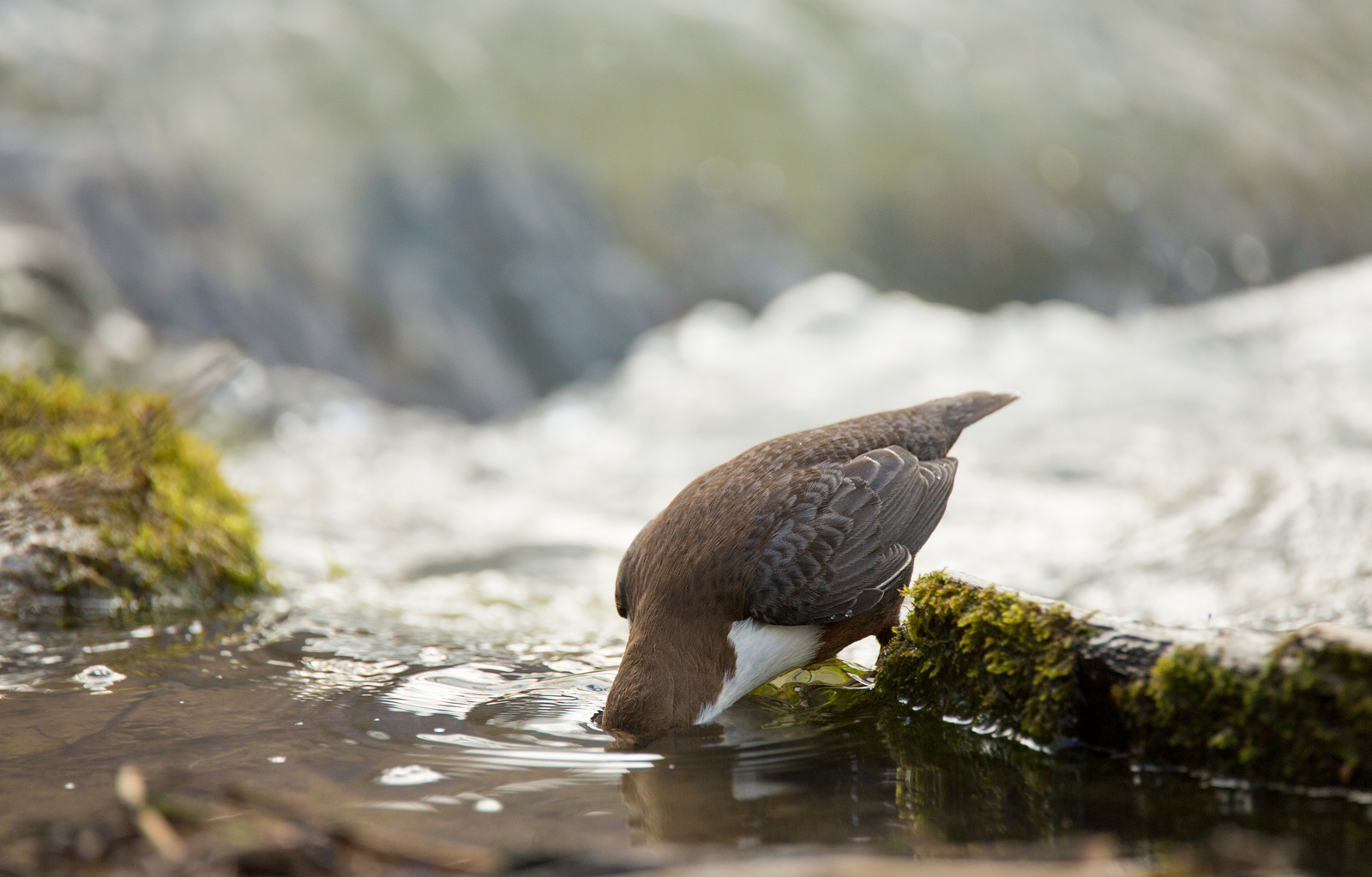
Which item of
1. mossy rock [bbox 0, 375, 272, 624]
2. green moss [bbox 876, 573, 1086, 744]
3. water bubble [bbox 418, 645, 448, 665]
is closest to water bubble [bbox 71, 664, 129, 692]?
mossy rock [bbox 0, 375, 272, 624]

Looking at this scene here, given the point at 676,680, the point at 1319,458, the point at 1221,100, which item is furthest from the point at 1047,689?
the point at 1221,100

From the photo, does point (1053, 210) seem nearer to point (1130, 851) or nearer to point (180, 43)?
point (180, 43)

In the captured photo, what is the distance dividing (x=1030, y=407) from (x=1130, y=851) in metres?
7.45

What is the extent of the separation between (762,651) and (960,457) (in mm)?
5461

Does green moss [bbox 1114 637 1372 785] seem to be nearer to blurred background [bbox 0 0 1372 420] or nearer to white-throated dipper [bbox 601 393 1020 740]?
white-throated dipper [bbox 601 393 1020 740]

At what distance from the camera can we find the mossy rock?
169 inches

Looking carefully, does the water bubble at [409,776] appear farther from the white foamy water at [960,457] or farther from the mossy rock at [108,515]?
the mossy rock at [108,515]

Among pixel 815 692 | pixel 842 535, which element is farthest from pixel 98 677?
pixel 842 535

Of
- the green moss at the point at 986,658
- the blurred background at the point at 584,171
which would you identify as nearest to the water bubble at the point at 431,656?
the green moss at the point at 986,658

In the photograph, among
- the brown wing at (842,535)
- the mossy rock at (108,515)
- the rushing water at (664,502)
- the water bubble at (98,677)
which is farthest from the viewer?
the mossy rock at (108,515)

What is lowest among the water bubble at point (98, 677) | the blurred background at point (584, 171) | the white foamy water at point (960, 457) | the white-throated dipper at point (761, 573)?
the water bubble at point (98, 677)

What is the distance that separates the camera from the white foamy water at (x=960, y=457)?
550cm

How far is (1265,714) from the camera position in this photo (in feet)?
7.96

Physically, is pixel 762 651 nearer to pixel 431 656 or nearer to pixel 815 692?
pixel 815 692
